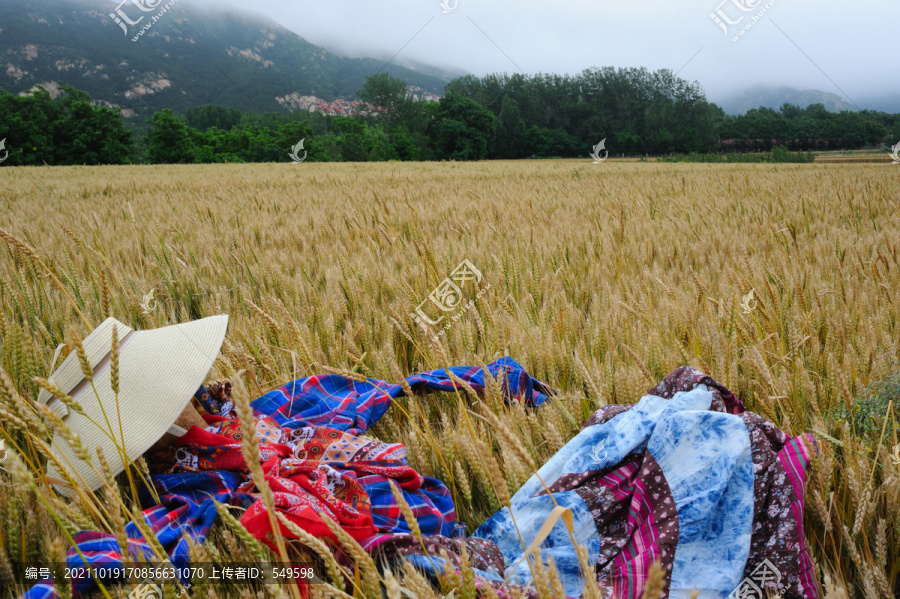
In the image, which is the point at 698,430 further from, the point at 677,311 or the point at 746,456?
the point at 677,311

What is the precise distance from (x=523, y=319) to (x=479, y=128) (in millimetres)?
46733

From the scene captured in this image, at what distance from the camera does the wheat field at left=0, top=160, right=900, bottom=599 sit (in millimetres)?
911

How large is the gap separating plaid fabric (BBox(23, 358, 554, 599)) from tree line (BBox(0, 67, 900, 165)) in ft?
112

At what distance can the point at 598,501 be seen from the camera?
3.57 ft

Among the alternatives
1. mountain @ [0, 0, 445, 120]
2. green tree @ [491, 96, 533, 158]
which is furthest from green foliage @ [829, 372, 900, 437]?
mountain @ [0, 0, 445, 120]

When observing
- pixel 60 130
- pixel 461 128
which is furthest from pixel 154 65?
pixel 461 128

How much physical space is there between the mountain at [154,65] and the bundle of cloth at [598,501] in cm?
7939

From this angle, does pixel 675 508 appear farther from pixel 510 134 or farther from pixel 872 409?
pixel 510 134

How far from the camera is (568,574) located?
1010mm

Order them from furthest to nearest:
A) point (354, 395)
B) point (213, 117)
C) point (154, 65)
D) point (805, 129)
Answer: point (154, 65), point (213, 117), point (805, 129), point (354, 395)

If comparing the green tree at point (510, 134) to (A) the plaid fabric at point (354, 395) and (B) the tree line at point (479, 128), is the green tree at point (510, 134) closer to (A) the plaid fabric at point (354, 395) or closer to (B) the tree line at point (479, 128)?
→ (B) the tree line at point (479, 128)

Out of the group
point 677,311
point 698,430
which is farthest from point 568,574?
point 677,311

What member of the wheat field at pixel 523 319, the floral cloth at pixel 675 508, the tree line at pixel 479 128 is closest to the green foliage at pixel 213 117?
the tree line at pixel 479 128

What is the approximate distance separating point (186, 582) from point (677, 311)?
1612 mm
